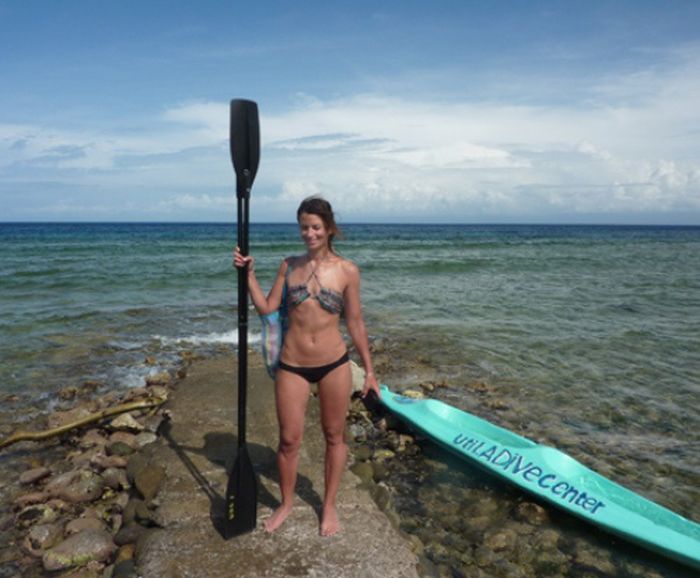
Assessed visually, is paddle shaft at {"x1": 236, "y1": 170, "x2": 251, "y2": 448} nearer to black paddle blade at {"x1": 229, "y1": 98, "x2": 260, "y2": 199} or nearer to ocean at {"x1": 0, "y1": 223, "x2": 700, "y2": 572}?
black paddle blade at {"x1": 229, "y1": 98, "x2": 260, "y2": 199}

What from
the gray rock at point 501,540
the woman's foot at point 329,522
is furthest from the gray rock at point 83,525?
the gray rock at point 501,540

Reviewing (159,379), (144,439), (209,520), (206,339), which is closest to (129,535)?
(209,520)

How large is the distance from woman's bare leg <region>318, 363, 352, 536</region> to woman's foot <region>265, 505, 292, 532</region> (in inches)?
11.4

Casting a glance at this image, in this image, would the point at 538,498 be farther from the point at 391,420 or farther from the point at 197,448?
the point at 197,448

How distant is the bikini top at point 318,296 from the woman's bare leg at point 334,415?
42 cm

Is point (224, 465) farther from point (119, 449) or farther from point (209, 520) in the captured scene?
point (119, 449)

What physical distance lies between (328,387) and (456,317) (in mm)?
10535

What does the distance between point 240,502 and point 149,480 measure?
50.7 inches

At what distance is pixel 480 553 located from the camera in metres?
4.21

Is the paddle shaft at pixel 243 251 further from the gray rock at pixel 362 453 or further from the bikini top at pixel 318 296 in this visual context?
the gray rock at pixel 362 453

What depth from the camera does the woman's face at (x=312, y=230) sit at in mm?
3387

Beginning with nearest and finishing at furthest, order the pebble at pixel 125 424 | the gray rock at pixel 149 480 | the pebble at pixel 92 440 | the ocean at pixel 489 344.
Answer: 1. the gray rock at pixel 149 480
2. the pebble at pixel 92 440
3. the pebble at pixel 125 424
4. the ocean at pixel 489 344

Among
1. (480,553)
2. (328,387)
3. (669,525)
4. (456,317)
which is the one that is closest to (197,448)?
(328,387)

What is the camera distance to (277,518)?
3.84 metres
